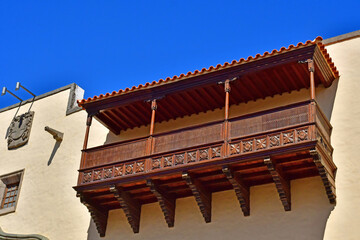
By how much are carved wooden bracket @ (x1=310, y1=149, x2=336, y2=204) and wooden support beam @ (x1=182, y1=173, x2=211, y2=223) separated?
2722 mm

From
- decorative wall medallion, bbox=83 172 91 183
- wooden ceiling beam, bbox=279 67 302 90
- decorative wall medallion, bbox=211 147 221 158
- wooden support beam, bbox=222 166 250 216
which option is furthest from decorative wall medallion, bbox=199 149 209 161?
decorative wall medallion, bbox=83 172 91 183

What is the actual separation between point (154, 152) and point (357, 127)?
4.43 meters

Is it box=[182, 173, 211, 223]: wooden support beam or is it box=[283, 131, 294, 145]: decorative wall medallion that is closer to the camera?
box=[283, 131, 294, 145]: decorative wall medallion

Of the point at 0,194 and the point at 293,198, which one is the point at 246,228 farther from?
the point at 0,194

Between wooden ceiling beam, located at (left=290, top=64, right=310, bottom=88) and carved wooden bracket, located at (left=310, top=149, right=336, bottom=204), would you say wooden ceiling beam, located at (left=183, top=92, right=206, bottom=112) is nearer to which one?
wooden ceiling beam, located at (left=290, top=64, right=310, bottom=88)

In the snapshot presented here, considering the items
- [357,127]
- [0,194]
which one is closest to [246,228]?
[357,127]

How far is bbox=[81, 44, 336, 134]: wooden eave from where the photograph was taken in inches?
532

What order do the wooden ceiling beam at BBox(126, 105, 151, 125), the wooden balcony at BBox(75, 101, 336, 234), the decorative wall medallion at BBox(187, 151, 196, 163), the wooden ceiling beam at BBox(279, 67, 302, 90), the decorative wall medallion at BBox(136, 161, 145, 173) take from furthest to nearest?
the wooden ceiling beam at BBox(126, 105, 151, 125) → the decorative wall medallion at BBox(136, 161, 145, 173) → the wooden ceiling beam at BBox(279, 67, 302, 90) → the decorative wall medallion at BBox(187, 151, 196, 163) → the wooden balcony at BBox(75, 101, 336, 234)

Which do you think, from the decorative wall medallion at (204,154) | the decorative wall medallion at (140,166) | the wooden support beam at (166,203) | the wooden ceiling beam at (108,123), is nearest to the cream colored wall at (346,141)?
the decorative wall medallion at (204,154)

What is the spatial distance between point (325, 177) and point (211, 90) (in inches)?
145

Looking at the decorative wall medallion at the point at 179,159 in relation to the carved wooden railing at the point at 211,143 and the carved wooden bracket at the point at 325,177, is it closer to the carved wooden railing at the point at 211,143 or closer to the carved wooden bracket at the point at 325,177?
the carved wooden railing at the point at 211,143

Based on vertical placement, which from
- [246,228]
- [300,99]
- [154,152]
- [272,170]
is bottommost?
[246,228]

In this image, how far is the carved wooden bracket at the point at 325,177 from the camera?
39.4 feet

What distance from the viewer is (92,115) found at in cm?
1574
